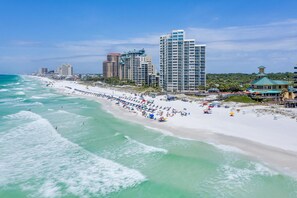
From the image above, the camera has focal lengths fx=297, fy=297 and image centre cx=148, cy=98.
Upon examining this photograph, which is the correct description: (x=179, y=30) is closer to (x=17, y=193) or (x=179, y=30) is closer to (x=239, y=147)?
(x=239, y=147)

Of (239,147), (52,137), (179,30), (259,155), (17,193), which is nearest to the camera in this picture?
(17,193)

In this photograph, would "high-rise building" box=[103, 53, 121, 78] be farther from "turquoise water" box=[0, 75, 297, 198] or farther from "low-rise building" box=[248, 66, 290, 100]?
"turquoise water" box=[0, 75, 297, 198]

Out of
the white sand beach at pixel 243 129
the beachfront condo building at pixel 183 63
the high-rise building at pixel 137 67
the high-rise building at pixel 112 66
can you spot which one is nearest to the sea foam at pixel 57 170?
the white sand beach at pixel 243 129

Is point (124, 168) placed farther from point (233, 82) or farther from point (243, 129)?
point (233, 82)

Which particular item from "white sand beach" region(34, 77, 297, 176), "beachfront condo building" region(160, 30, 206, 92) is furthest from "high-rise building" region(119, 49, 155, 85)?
"white sand beach" region(34, 77, 297, 176)

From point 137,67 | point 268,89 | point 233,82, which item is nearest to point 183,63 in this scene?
point 268,89

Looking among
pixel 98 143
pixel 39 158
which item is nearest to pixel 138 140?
pixel 98 143

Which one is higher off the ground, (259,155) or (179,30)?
(179,30)

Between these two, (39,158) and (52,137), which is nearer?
(39,158)

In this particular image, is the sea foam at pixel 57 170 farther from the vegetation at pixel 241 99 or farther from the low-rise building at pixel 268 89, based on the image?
the low-rise building at pixel 268 89
